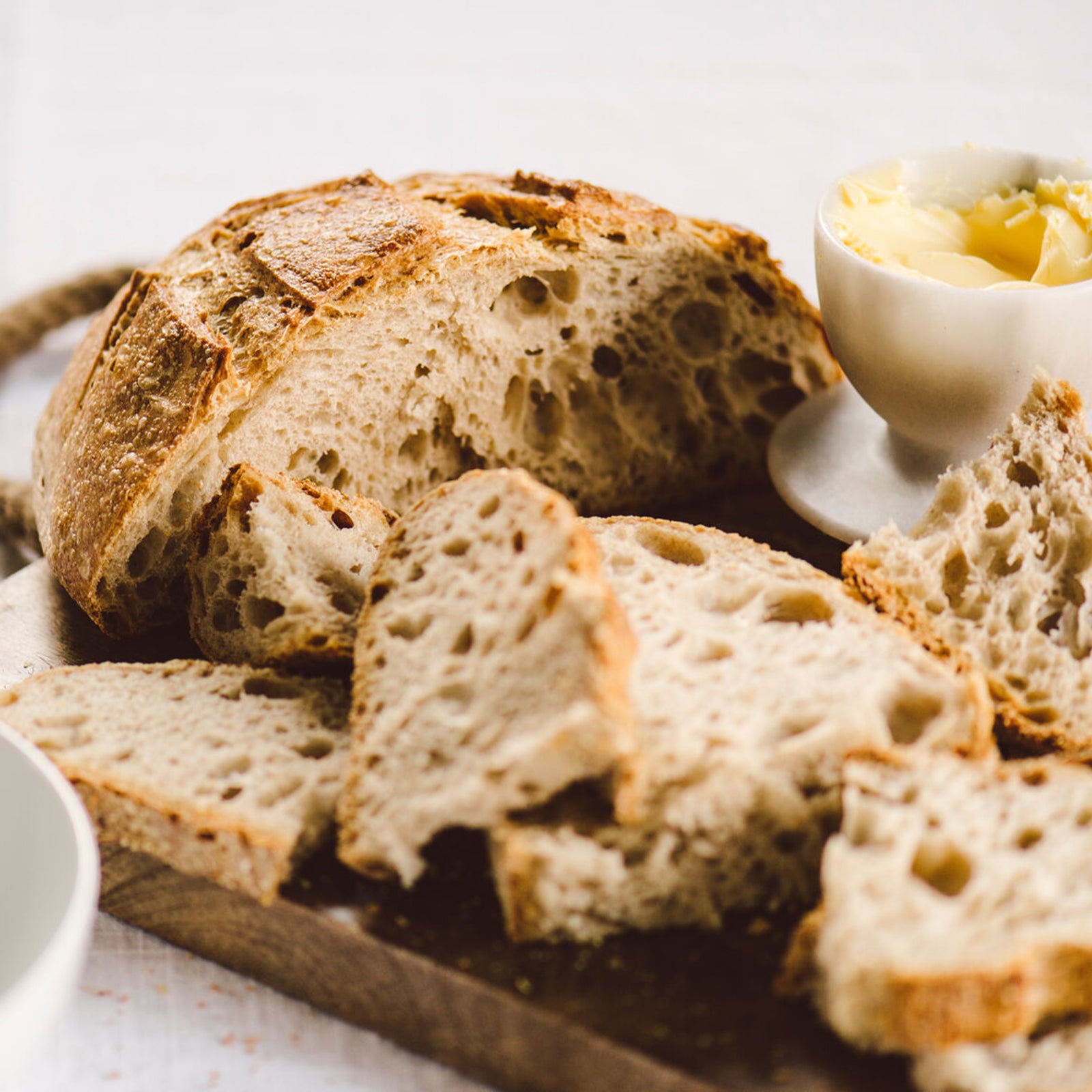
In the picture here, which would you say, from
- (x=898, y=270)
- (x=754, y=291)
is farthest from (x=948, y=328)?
(x=754, y=291)

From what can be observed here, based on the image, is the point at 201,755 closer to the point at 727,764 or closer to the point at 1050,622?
the point at 727,764

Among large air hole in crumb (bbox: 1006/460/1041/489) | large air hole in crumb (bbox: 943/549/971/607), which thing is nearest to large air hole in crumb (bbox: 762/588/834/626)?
large air hole in crumb (bbox: 943/549/971/607)

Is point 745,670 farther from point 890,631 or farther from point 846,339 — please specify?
point 846,339

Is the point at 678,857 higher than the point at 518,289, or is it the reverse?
the point at 518,289

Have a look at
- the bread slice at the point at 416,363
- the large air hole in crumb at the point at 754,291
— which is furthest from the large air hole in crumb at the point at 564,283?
the large air hole in crumb at the point at 754,291

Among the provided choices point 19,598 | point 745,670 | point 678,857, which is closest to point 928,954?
point 678,857

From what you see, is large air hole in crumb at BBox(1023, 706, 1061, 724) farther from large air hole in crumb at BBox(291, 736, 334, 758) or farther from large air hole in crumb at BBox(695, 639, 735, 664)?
large air hole in crumb at BBox(291, 736, 334, 758)

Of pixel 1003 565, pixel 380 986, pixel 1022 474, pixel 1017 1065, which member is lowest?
pixel 380 986
